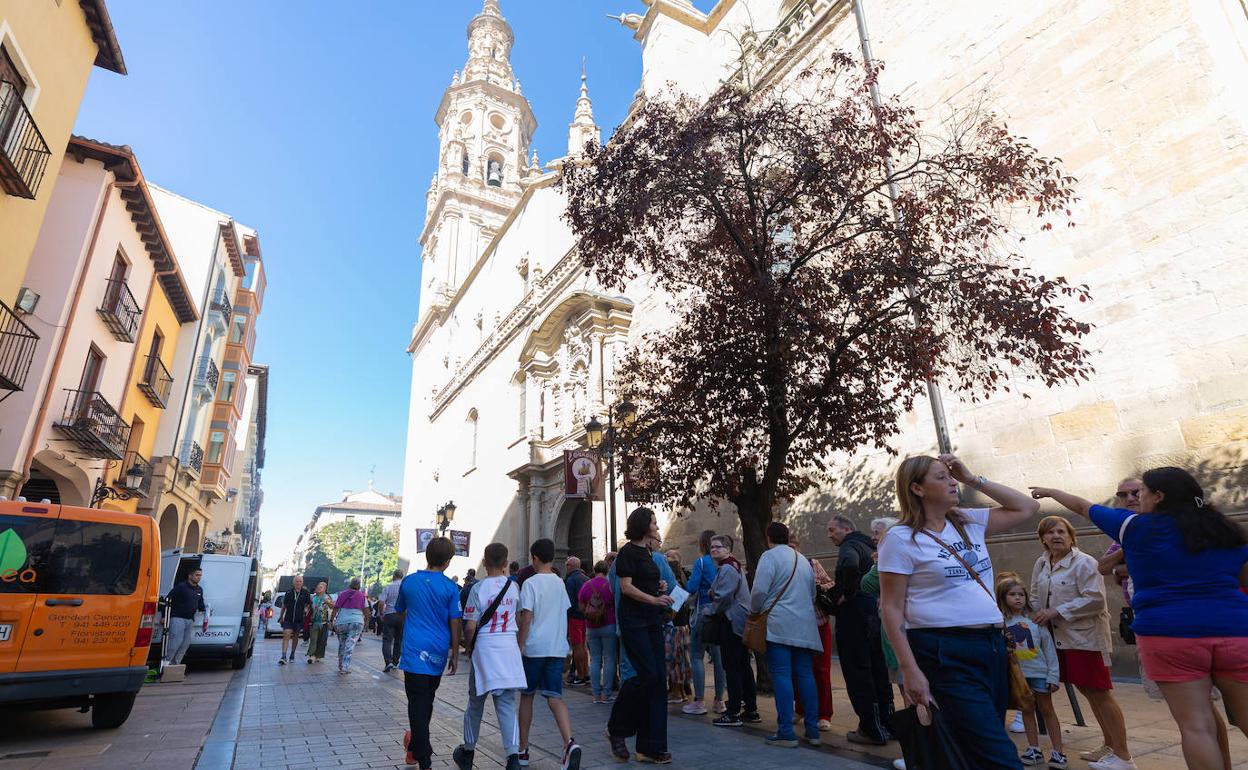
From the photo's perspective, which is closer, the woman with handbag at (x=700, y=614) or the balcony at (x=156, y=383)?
the woman with handbag at (x=700, y=614)

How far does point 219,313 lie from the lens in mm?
22859

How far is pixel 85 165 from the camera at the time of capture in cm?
1370

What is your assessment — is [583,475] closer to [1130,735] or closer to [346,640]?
[346,640]

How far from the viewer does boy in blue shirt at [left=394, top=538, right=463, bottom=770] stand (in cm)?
431

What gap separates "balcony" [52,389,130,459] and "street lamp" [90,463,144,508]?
709 mm

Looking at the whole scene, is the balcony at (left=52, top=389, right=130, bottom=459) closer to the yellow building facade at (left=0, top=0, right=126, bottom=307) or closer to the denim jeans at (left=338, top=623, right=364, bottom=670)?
the yellow building facade at (left=0, top=0, right=126, bottom=307)

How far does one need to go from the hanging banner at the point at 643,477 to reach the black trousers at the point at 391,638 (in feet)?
15.7

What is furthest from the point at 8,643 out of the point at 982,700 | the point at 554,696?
the point at 982,700

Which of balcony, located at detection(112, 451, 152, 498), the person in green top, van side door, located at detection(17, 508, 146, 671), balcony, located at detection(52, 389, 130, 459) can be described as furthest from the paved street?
balcony, located at detection(112, 451, 152, 498)

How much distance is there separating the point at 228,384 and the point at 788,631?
27.3 m

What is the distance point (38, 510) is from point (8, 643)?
3.83ft

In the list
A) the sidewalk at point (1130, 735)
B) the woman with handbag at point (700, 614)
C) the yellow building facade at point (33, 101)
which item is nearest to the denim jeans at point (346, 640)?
the woman with handbag at point (700, 614)

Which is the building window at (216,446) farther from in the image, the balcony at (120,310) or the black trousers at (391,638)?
the black trousers at (391,638)

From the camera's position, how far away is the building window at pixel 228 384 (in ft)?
84.1
